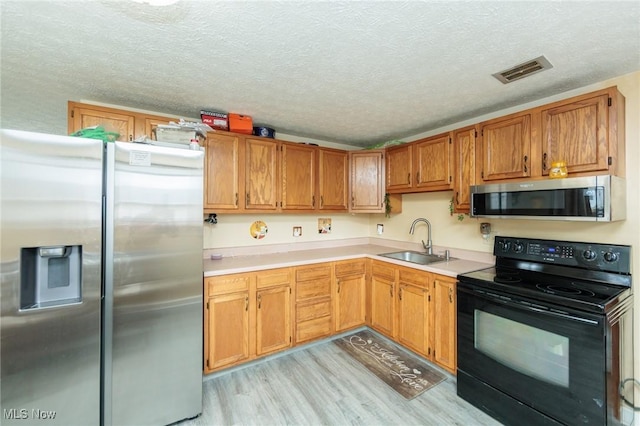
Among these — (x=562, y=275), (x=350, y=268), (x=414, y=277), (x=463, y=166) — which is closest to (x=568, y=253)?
(x=562, y=275)

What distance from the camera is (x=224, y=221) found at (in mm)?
2793

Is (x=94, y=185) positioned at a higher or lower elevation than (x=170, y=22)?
lower

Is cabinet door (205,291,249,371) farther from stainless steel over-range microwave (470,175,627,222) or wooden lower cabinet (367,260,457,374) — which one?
stainless steel over-range microwave (470,175,627,222)

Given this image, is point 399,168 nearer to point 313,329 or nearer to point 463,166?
point 463,166

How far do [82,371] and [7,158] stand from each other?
4.01 feet

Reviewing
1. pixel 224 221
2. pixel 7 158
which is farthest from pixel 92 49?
pixel 224 221

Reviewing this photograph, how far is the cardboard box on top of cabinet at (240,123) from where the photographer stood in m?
2.51

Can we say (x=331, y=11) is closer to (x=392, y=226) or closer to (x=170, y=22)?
(x=170, y=22)

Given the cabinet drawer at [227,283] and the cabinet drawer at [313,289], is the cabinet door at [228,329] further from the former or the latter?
the cabinet drawer at [313,289]

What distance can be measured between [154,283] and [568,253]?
2.90 metres

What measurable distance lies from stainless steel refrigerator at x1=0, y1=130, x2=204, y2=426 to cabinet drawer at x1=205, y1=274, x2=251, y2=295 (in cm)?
32

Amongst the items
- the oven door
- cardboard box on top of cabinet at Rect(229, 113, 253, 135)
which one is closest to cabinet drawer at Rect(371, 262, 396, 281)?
the oven door

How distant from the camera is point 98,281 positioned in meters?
1.51

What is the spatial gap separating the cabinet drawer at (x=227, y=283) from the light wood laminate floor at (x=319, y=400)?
77 cm
